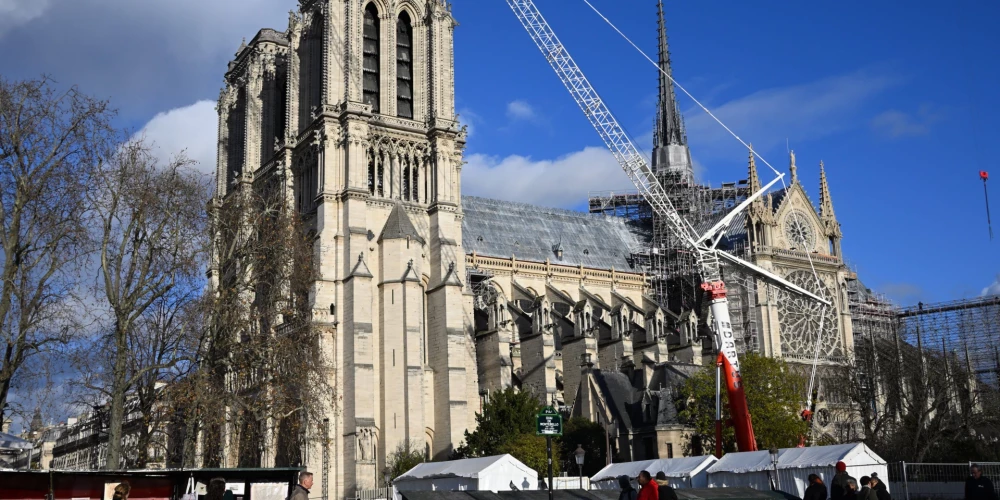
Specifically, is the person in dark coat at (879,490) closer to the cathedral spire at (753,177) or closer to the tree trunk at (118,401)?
the tree trunk at (118,401)

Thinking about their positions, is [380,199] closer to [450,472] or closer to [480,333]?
[480,333]

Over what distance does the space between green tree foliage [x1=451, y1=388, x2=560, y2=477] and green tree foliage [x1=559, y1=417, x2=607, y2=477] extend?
374cm

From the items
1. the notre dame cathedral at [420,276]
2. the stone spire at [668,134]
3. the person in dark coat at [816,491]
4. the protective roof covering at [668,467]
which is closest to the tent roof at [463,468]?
the protective roof covering at [668,467]

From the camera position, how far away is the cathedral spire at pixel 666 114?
3590 inches

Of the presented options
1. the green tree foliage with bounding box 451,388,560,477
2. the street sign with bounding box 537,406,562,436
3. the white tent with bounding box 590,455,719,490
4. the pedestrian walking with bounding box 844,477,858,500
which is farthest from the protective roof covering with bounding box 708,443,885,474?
the green tree foliage with bounding box 451,388,560,477

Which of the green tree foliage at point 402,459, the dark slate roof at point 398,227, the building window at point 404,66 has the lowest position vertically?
the green tree foliage at point 402,459

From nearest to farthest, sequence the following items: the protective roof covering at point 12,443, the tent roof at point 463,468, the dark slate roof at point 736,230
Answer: the protective roof covering at point 12,443 → the tent roof at point 463,468 → the dark slate roof at point 736,230

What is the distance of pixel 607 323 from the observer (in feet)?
207

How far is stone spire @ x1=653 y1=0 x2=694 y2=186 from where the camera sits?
87.8 m

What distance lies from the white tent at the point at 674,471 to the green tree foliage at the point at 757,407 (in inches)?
538

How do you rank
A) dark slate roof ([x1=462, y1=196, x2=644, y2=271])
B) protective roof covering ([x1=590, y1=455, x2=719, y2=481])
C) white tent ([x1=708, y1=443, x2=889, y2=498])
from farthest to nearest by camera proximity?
dark slate roof ([x1=462, y1=196, x2=644, y2=271]) → protective roof covering ([x1=590, y1=455, x2=719, y2=481]) → white tent ([x1=708, y1=443, x2=889, y2=498])

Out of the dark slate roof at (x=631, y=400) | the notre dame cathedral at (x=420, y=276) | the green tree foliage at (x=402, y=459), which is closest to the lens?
the green tree foliage at (x=402, y=459)

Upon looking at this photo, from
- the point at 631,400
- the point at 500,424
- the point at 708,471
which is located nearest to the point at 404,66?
the point at 631,400

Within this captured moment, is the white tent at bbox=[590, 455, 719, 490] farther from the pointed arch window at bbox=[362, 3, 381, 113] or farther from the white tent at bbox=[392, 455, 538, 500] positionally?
the pointed arch window at bbox=[362, 3, 381, 113]
